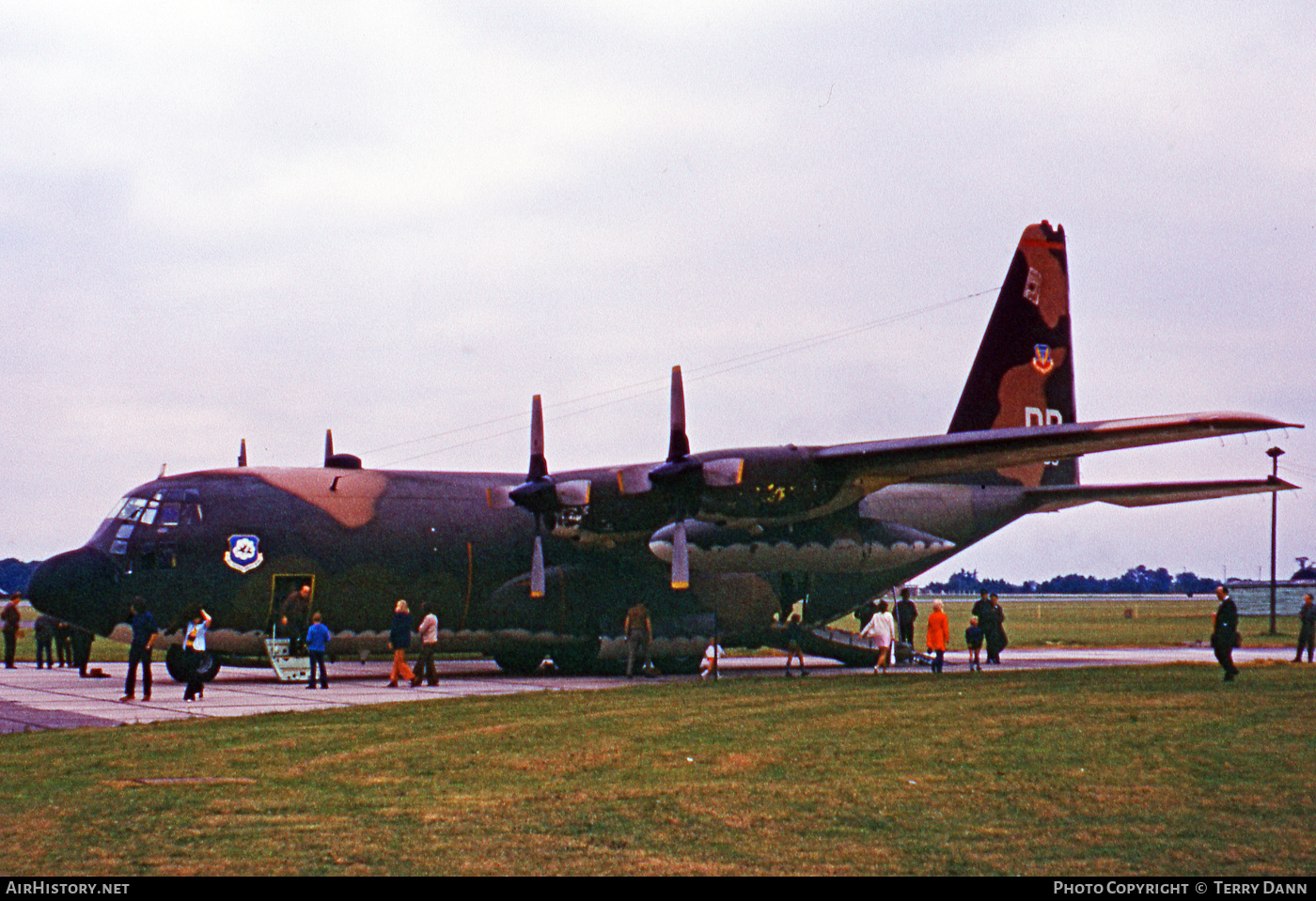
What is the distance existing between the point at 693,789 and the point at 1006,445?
11349mm

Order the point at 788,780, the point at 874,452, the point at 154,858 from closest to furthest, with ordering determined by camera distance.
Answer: the point at 154,858 < the point at 788,780 < the point at 874,452

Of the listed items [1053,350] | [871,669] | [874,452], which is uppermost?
[1053,350]

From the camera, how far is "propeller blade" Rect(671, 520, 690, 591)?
869 inches

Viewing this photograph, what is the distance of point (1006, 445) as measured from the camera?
2139 cm

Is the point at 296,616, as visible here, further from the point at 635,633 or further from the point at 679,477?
the point at 679,477

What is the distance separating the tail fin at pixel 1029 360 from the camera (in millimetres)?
29516

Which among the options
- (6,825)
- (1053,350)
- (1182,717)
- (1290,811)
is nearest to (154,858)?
(6,825)

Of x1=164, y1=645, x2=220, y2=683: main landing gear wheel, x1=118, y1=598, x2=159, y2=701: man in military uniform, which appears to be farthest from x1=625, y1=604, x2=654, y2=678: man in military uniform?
x1=118, y1=598, x2=159, y2=701: man in military uniform

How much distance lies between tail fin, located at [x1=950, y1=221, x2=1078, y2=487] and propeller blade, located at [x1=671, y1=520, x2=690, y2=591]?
30.1ft

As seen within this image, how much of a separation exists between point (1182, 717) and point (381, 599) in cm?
1437

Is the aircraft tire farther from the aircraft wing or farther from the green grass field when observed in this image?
the aircraft wing

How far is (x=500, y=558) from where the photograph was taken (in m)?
26.0

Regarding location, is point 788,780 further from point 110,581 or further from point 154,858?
point 110,581

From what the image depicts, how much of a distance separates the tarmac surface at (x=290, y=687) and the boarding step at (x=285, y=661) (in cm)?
20
